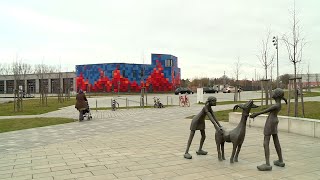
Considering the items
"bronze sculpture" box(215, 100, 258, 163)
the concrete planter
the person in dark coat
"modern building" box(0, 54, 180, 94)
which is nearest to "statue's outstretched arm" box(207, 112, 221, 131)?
"bronze sculpture" box(215, 100, 258, 163)

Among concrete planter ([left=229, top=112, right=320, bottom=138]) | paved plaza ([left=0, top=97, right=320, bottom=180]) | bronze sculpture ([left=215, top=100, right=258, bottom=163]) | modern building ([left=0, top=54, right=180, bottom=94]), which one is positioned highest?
modern building ([left=0, top=54, right=180, bottom=94])

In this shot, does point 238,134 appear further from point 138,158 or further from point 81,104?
point 81,104

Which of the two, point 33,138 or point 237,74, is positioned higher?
point 237,74

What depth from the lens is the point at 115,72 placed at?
67.7m

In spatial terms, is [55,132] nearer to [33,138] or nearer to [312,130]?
[33,138]

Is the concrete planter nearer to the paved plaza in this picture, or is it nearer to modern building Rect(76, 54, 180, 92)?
the paved plaza

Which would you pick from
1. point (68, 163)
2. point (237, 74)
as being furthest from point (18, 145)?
point (237, 74)

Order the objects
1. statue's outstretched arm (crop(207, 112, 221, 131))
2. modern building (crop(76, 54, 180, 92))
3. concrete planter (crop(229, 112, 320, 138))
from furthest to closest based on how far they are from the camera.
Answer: modern building (crop(76, 54, 180, 92))
concrete planter (crop(229, 112, 320, 138))
statue's outstretched arm (crop(207, 112, 221, 131))

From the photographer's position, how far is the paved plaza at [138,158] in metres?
5.76

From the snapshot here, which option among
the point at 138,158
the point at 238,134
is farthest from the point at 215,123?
the point at 138,158

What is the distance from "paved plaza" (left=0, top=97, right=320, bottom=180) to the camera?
576cm

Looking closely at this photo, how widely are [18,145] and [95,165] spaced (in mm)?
4108

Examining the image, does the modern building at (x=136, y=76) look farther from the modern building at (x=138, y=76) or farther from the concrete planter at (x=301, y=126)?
the concrete planter at (x=301, y=126)

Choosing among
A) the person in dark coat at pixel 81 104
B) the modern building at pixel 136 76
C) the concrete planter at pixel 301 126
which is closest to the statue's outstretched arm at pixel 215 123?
the concrete planter at pixel 301 126
